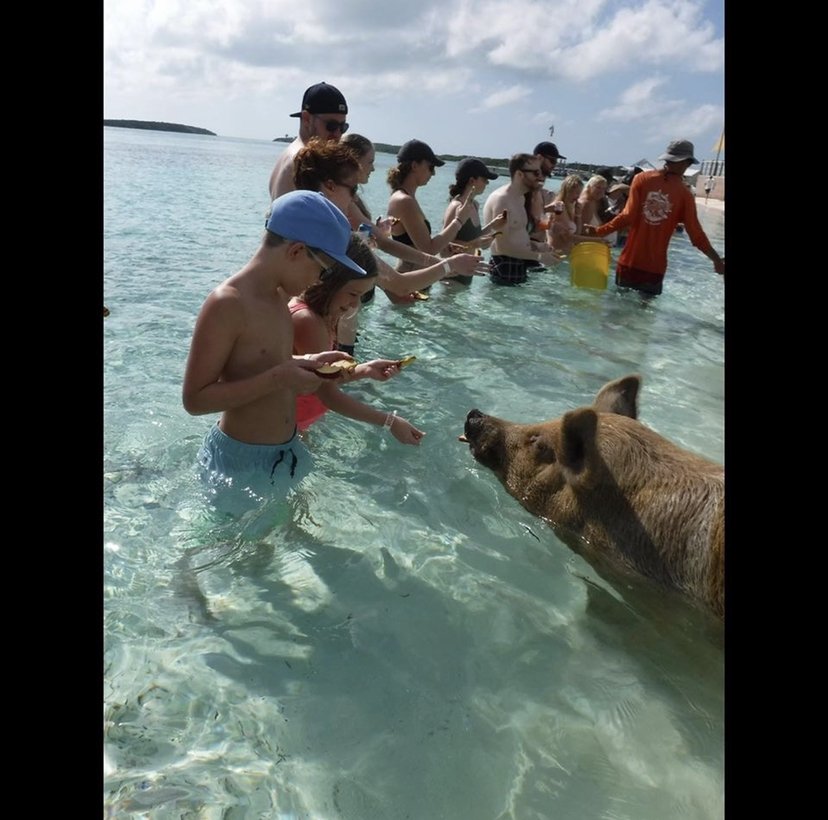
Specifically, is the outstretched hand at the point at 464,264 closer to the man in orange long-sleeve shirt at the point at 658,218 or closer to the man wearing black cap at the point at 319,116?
the man wearing black cap at the point at 319,116

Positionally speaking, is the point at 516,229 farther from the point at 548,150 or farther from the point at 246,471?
the point at 246,471

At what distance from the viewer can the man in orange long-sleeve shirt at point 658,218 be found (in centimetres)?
973

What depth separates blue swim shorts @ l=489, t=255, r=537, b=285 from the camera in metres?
10.9

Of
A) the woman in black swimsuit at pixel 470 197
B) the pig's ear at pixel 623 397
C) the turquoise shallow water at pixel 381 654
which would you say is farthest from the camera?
the woman in black swimsuit at pixel 470 197

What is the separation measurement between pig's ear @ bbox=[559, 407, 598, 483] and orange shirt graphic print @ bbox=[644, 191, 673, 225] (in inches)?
281

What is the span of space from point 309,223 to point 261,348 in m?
0.64

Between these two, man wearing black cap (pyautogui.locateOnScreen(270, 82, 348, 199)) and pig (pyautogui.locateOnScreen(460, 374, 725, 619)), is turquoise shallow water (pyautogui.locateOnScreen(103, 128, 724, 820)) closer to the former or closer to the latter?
pig (pyautogui.locateOnScreen(460, 374, 725, 619))

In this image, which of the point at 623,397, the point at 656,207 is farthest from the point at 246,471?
the point at 656,207

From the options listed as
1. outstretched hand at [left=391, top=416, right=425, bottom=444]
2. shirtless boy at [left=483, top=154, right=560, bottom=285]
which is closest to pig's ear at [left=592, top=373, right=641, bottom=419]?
outstretched hand at [left=391, top=416, right=425, bottom=444]

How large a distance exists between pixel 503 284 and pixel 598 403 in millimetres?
6928

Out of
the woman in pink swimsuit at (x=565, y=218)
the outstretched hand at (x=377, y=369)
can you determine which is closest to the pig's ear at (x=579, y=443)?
the outstretched hand at (x=377, y=369)

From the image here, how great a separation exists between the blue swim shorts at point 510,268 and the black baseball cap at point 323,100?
18.4 feet

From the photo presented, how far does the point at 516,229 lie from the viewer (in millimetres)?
10555
